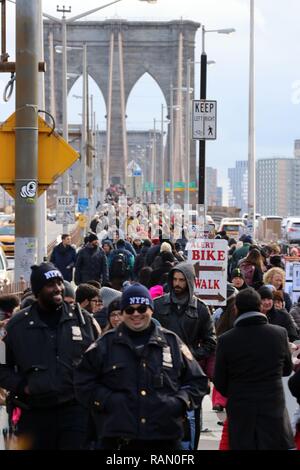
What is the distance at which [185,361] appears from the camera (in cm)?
805

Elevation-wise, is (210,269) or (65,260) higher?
(210,269)

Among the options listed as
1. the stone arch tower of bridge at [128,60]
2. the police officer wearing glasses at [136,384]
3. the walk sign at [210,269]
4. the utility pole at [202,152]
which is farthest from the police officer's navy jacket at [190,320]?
the stone arch tower of bridge at [128,60]

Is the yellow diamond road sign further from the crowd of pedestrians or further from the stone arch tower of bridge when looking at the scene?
the stone arch tower of bridge

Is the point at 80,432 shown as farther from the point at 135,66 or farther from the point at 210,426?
the point at 135,66

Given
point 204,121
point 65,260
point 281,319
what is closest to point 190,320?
point 281,319

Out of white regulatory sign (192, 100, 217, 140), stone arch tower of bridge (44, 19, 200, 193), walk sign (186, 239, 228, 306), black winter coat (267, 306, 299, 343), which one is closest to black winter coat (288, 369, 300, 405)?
black winter coat (267, 306, 299, 343)

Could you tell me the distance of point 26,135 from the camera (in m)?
13.6

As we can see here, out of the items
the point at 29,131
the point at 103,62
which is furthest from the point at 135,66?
the point at 29,131

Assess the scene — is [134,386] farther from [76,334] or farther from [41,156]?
[41,156]

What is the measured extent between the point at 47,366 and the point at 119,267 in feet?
44.7

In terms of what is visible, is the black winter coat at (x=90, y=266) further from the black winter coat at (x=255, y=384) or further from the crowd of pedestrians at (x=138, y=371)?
the black winter coat at (x=255, y=384)

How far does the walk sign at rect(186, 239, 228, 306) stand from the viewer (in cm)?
1538

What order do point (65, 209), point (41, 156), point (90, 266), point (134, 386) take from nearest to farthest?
point (134, 386) < point (41, 156) < point (90, 266) < point (65, 209)
